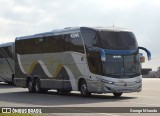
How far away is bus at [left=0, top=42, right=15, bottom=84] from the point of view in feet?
140

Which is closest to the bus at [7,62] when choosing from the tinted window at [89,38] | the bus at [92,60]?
the bus at [92,60]

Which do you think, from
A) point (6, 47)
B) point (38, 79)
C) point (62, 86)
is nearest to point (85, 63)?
point (62, 86)

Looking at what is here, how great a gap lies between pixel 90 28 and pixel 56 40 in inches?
147

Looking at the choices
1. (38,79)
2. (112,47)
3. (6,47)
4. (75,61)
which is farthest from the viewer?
(6,47)

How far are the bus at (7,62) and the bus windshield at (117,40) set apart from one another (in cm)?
1776

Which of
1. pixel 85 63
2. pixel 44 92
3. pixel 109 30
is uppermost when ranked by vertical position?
pixel 109 30

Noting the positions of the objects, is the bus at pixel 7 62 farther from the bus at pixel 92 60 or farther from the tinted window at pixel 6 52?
the bus at pixel 92 60

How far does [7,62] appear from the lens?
43594 millimetres

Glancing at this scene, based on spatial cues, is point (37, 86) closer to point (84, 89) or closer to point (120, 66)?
point (84, 89)

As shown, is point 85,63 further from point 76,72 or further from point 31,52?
point 31,52

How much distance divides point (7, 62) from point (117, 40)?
1958 cm

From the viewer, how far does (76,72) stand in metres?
27.3

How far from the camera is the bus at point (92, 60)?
83.1 ft

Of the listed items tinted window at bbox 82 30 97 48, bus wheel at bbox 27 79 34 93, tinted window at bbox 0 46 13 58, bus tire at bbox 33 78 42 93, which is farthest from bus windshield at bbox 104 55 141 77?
tinted window at bbox 0 46 13 58
